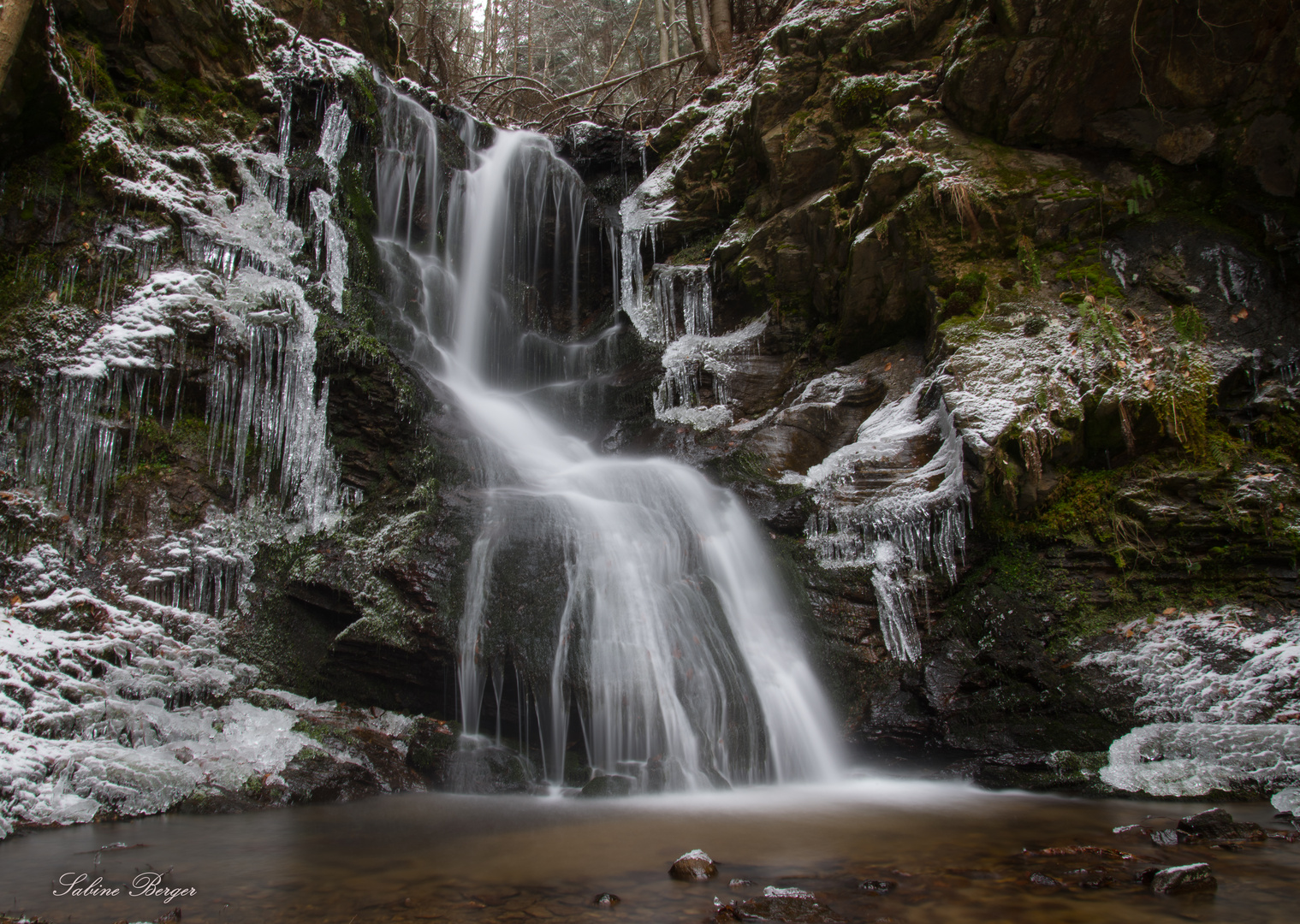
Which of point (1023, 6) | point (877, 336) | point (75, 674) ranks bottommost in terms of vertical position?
point (75, 674)

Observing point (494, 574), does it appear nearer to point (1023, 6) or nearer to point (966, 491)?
point (966, 491)

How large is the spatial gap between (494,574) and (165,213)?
5424 millimetres

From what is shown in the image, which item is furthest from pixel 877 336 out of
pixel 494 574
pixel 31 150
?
pixel 31 150

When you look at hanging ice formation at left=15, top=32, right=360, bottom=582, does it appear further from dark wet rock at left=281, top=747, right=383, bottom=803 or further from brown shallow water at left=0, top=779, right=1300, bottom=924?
brown shallow water at left=0, top=779, right=1300, bottom=924

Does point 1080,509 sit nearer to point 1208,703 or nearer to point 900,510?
point 900,510

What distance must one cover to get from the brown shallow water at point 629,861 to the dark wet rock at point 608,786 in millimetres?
157

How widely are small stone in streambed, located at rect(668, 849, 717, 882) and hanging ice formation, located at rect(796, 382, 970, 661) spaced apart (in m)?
3.63

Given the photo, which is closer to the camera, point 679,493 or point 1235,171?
point 1235,171

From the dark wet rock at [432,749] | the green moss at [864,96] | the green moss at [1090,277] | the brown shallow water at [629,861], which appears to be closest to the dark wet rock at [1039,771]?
the brown shallow water at [629,861]

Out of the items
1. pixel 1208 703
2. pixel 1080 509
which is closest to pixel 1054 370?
pixel 1080 509

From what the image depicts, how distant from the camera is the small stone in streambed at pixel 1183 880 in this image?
9.67ft

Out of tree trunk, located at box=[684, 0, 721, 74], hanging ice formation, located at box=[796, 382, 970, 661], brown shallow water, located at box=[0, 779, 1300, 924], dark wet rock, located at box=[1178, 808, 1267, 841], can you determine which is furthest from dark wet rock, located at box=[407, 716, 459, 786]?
tree trunk, located at box=[684, 0, 721, 74]

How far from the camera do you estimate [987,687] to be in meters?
6.11

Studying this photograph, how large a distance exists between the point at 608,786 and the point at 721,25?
14.5 m
